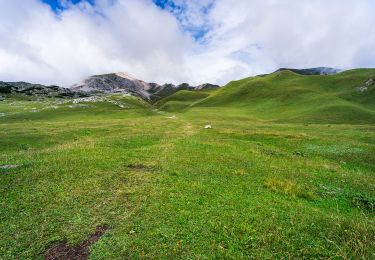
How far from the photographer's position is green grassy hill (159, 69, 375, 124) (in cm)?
8454

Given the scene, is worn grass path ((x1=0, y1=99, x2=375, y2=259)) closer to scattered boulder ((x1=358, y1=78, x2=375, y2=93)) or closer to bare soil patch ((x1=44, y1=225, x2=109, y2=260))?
bare soil patch ((x1=44, y1=225, x2=109, y2=260))

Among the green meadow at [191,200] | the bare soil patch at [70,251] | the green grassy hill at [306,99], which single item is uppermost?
the green grassy hill at [306,99]

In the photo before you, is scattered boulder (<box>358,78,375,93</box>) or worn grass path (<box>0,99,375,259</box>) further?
scattered boulder (<box>358,78,375,93</box>)

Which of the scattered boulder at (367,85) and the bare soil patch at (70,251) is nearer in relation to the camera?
the bare soil patch at (70,251)

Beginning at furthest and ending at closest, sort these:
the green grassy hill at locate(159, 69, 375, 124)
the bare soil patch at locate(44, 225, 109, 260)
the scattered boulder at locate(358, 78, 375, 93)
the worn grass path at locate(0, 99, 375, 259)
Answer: the scattered boulder at locate(358, 78, 375, 93), the green grassy hill at locate(159, 69, 375, 124), the worn grass path at locate(0, 99, 375, 259), the bare soil patch at locate(44, 225, 109, 260)

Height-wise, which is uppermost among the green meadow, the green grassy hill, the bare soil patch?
the green grassy hill

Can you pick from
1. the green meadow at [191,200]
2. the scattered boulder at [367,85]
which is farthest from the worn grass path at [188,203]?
the scattered boulder at [367,85]

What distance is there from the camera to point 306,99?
112m

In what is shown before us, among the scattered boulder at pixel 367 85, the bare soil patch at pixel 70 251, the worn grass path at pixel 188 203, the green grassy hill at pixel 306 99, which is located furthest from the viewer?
the scattered boulder at pixel 367 85

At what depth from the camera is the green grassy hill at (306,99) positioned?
84538mm

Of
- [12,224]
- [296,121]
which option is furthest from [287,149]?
[296,121]

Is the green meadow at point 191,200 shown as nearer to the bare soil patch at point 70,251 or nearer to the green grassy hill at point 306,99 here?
the bare soil patch at point 70,251

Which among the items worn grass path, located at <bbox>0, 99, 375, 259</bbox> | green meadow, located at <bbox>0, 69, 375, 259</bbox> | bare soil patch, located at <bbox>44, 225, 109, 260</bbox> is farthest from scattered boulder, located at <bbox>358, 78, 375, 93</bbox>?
bare soil patch, located at <bbox>44, 225, 109, 260</bbox>

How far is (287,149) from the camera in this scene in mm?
→ 38812
